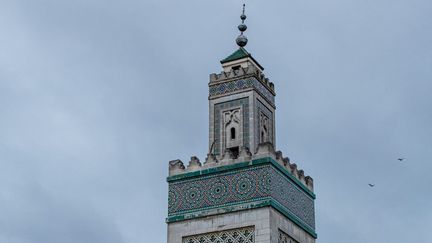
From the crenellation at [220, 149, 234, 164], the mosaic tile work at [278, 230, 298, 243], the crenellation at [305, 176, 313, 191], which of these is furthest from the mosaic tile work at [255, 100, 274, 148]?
the mosaic tile work at [278, 230, 298, 243]

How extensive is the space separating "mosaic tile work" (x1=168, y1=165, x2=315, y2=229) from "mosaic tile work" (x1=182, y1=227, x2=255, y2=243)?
18.2 inches

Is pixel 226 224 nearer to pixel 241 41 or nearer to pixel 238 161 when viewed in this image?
pixel 238 161

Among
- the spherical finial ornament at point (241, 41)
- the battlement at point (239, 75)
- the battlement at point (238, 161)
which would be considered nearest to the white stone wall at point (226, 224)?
the battlement at point (238, 161)

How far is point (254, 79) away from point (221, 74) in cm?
70

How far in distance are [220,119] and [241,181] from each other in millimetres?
1578

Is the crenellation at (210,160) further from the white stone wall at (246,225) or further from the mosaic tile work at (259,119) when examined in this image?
the white stone wall at (246,225)

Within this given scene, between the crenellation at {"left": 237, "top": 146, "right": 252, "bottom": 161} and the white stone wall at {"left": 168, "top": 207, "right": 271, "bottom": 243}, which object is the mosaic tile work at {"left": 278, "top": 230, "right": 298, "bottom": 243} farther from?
the crenellation at {"left": 237, "top": 146, "right": 252, "bottom": 161}

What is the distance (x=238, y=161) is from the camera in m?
15.2

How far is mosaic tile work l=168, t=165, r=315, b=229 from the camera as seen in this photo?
48.6ft

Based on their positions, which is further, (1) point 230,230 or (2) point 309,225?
(2) point 309,225

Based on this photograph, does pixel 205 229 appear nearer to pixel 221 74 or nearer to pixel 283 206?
pixel 283 206

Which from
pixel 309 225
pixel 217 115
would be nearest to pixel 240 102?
pixel 217 115

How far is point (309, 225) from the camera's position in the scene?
52.7 feet

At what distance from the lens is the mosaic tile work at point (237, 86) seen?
1609cm
